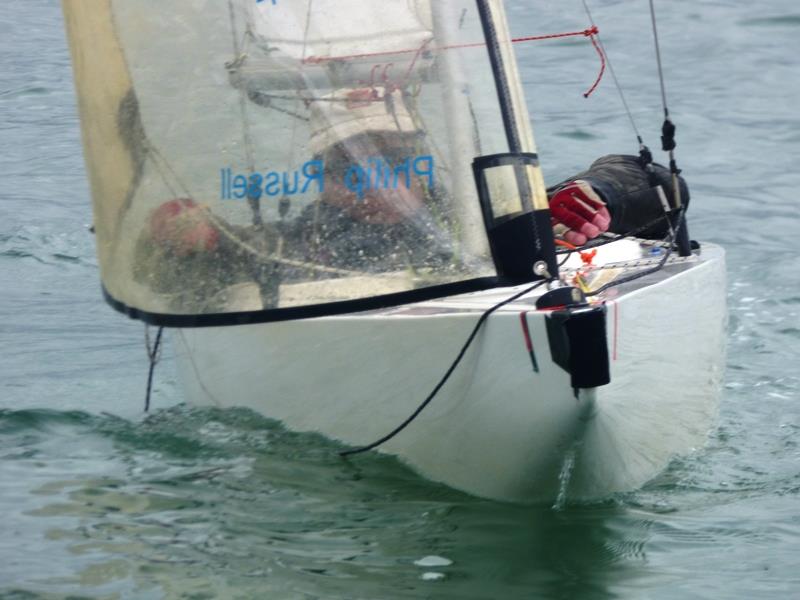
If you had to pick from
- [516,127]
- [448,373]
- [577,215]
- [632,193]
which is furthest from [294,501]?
[632,193]

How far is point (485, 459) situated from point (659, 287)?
739 millimetres

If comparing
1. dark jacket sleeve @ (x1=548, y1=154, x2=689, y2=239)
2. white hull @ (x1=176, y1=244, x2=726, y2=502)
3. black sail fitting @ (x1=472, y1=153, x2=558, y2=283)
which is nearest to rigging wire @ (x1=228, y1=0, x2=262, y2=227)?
white hull @ (x1=176, y1=244, x2=726, y2=502)

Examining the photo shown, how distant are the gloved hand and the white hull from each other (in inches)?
19.5

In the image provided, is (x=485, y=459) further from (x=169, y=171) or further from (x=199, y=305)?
(x=169, y=171)

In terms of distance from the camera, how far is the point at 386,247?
4.60 metres

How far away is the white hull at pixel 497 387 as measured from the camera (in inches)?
172

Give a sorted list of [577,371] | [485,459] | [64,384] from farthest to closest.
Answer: [64,384] → [485,459] → [577,371]

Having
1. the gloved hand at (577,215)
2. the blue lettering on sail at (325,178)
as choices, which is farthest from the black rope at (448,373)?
the gloved hand at (577,215)

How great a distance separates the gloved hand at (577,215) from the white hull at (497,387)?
19.5 inches

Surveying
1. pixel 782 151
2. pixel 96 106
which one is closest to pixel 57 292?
pixel 96 106

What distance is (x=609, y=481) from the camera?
4.64 meters

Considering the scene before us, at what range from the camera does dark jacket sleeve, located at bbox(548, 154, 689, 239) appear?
19.2 ft

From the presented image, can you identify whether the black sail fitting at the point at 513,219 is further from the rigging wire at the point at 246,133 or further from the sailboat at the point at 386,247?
the rigging wire at the point at 246,133

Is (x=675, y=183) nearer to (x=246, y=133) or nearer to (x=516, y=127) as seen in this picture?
(x=516, y=127)
